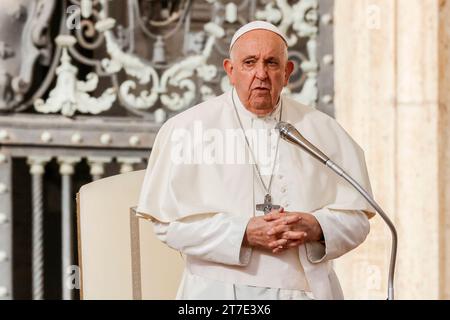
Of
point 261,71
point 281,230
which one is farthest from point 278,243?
point 261,71

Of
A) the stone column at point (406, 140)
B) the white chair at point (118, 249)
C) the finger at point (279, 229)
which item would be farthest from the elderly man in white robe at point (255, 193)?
the stone column at point (406, 140)

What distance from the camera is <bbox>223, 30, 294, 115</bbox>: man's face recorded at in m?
3.01

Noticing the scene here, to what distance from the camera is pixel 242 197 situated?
10.1 feet

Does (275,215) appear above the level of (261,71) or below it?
below

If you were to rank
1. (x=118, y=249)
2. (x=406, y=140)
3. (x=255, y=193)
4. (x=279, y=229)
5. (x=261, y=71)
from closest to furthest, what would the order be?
(x=279, y=229)
(x=261, y=71)
(x=255, y=193)
(x=118, y=249)
(x=406, y=140)

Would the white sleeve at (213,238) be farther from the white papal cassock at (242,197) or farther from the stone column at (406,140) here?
the stone column at (406,140)

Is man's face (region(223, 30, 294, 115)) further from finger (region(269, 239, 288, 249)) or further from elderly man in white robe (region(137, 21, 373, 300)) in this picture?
finger (region(269, 239, 288, 249))

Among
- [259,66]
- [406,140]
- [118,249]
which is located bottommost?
[118,249]

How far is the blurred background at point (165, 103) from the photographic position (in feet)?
15.6

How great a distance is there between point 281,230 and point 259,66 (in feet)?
1.39

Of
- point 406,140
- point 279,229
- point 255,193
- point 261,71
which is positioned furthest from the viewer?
point 406,140

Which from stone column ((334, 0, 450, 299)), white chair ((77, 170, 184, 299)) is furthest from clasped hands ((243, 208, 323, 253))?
stone column ((334, 0, 450, 299))

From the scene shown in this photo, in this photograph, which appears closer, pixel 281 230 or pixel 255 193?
pixel 281 230

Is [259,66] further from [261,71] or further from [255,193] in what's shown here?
[255,193]
